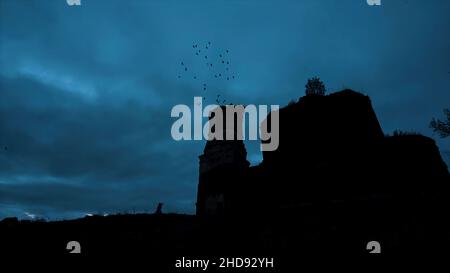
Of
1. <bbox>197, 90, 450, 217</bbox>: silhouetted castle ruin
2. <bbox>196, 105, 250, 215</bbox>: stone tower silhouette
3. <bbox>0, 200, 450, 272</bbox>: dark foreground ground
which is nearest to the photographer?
<bbox>0, 200, 450, 272</bbox>: dark foreground ground

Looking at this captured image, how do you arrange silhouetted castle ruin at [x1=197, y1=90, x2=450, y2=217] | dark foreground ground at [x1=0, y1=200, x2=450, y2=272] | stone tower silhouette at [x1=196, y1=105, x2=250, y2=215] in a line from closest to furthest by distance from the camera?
dark foreground ground at [x1=0, y1=200, x2=450, y2=272], silhouetted castle ruin at [x1=197, y1=90, x2=450, y2=217], stone tower silhouette at [x1=196, y1=105, x2=250, y2=215]

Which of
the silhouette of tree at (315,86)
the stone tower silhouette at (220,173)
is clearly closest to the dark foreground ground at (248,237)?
the stone tower silhouette at (220,173)

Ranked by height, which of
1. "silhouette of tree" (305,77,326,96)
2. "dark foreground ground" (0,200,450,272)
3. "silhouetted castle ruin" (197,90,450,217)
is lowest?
"dark foreground ground" (0,200,450,272)

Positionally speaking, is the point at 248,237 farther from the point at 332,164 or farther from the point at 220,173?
the point at 220,173

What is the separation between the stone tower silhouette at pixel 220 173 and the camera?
71.1 ft

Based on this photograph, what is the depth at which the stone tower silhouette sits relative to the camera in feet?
71.1

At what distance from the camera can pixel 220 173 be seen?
23062mm

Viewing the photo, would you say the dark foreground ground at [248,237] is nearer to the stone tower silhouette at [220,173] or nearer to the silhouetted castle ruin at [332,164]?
the silhouetted castle ruin at [332,164]

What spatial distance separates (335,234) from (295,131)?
10806 millimetres

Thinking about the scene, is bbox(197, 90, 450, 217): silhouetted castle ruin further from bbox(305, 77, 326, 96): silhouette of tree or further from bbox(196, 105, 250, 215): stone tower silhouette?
bbox(305, 77, 326, 96): silhouette of tree

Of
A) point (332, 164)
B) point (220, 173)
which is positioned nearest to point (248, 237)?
point (332, 164)

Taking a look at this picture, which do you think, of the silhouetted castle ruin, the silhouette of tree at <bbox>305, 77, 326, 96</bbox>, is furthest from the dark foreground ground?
the silhouette of tree at <bbox>305, 77, 326, 96</bbox>
